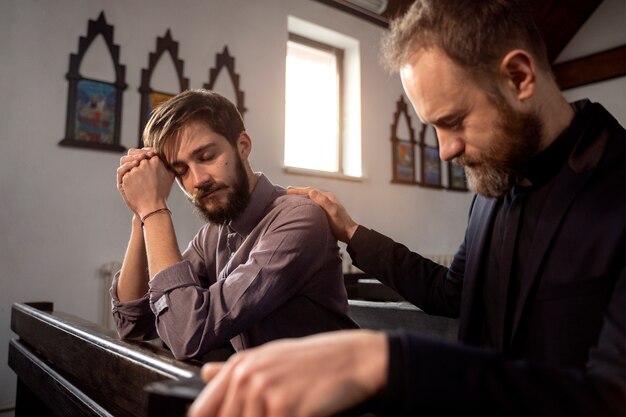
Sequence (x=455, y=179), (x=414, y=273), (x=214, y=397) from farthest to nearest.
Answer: (x=455, y=179) < (x=414, y=273) < (x=214, y=397)

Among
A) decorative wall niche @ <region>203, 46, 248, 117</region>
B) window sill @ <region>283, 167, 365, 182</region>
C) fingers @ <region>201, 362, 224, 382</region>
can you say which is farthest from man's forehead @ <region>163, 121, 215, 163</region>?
window sill @ <region>283, 167, 365, 182</region>

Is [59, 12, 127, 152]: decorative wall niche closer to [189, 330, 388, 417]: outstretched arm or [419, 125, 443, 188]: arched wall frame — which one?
[189, 330, 388, 417]: outstretched arm

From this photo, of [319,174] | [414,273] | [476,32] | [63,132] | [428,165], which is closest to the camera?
[476,32]

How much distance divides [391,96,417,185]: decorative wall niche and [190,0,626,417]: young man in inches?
155

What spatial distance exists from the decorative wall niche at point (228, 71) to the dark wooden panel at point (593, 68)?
413 centimetres

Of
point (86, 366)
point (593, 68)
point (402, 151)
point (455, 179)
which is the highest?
point (593, 68)

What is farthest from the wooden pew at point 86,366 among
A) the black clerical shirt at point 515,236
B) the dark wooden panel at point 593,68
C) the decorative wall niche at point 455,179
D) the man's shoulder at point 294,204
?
the dark wooden panel at point 593,68

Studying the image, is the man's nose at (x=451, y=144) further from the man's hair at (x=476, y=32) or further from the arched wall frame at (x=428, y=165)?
the arched wall frame at (x=428, y=165)

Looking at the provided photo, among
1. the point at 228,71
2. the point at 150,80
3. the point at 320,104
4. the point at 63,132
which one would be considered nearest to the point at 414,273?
the point at 63,132

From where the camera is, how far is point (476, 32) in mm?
889

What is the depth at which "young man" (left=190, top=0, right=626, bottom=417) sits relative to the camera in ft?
1.53

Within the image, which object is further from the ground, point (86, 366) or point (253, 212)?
point (253, 212)

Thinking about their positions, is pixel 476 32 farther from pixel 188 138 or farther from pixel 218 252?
pixel 218 252

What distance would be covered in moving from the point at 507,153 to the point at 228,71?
10.7 feet
